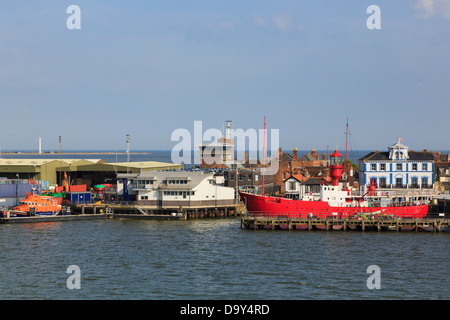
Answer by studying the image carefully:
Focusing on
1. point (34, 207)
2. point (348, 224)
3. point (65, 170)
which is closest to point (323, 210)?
point (348, 224)

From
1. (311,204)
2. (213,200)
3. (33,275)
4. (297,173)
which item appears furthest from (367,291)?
(297,173)

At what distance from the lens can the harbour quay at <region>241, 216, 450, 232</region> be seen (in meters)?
67.1

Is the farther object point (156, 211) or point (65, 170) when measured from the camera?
point (65, 170)

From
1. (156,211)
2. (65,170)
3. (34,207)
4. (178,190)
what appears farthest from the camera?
(65,170)

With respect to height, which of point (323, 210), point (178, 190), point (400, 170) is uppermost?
point (400, 170)

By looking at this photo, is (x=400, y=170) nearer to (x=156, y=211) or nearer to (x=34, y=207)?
(x=156, y=211)

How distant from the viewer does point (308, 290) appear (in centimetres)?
4169

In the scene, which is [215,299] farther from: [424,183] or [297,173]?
[297,173]

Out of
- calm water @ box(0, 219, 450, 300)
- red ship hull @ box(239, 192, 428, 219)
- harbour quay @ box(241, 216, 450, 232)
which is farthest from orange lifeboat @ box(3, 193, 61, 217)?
red ship hull @ box(239, 192, 428, 219)

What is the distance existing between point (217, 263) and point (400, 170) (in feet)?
148

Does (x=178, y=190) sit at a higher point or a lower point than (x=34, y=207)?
higher

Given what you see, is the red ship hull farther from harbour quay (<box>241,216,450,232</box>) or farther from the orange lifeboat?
the orange lifeboat

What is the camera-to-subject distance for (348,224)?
68562 mm

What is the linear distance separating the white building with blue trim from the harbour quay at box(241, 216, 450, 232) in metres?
18.8
